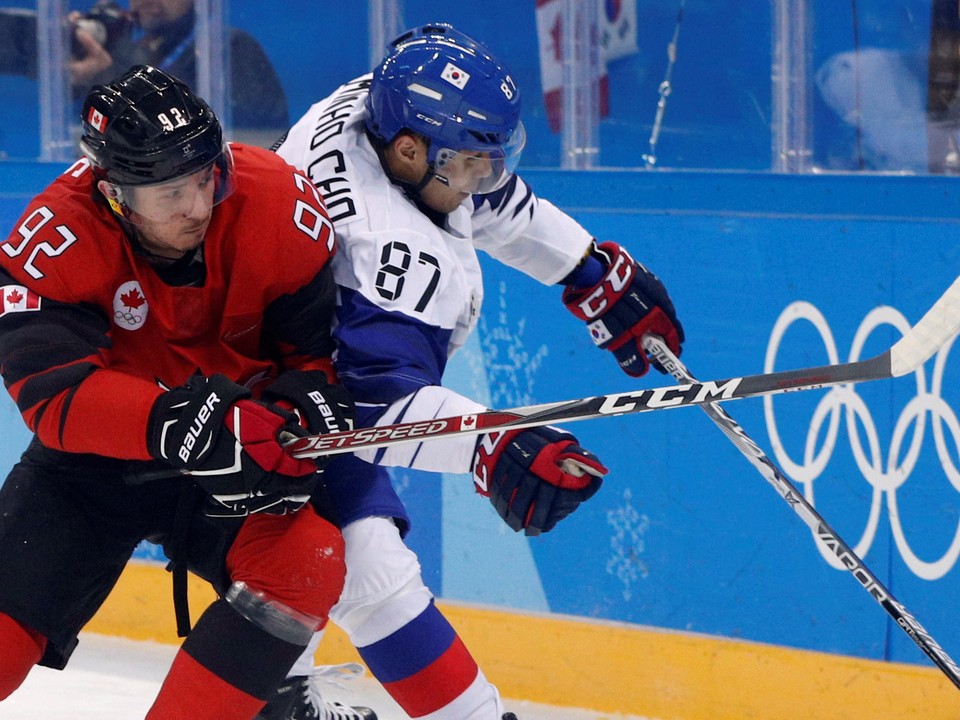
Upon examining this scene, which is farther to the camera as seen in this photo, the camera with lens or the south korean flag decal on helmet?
the camera with lens

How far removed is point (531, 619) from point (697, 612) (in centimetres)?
42

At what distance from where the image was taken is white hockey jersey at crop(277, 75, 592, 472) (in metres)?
2.38

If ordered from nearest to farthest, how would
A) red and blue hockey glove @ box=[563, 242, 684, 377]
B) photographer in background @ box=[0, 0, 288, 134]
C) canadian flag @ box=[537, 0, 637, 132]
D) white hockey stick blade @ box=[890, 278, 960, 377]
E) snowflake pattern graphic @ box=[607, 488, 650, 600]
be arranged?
white hockey stick blade @ box=[890, 278, 960, 377], red and blue hockey glove @ box=[563, 242, 684, 377], snowflake pattern graphic @ box=[607, 488, 650, 600], canadian flag @ box=[537, 0, 637, 132], photographer in background @ box=[0, 0, 288, 134]

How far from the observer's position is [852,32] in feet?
11.3

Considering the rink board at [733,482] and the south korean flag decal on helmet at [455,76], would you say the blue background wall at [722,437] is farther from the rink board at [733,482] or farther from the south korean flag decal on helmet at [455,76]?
the south korean flag decal on helmet at [455,76]

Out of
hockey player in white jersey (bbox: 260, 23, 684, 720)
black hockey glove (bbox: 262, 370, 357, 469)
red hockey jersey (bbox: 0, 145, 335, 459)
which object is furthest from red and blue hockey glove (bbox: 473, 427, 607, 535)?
red hockey jersey (bbox: 0, 145, 335, 459)

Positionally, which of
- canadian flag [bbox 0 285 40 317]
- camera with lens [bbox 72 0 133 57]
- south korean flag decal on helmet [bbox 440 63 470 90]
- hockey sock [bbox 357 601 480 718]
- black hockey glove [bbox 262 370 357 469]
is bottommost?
hockey sock [bbox 357 601 480 718]

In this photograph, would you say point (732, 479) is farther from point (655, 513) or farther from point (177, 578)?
point (177, 578)

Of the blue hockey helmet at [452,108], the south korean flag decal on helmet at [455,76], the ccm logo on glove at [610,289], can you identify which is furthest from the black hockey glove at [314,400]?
the ccm logo on glove at [610,289]

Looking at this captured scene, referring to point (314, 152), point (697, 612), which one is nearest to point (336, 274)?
point (314, 152)

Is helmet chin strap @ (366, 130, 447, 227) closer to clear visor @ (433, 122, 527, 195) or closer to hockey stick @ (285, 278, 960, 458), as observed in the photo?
clear visor @ (433, 122, 527, 195)

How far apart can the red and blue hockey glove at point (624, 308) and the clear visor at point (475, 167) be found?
472 mm

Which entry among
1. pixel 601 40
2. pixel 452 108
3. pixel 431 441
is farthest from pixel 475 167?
pixel 601 40

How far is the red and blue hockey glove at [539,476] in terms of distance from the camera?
221 centimetres
